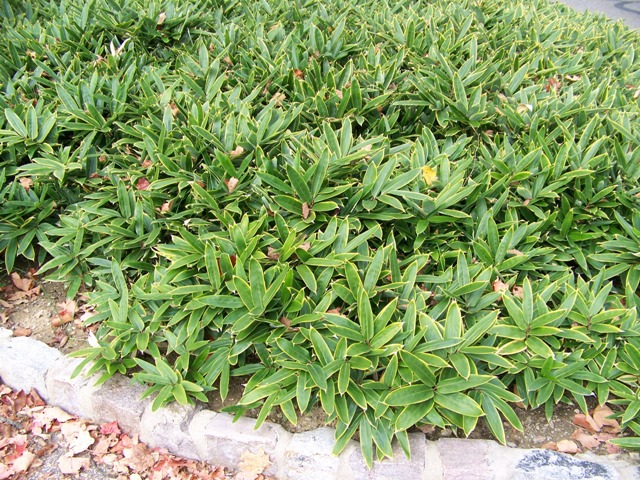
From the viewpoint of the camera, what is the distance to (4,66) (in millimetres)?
3635

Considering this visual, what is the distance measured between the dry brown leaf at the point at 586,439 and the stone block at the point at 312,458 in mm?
1023

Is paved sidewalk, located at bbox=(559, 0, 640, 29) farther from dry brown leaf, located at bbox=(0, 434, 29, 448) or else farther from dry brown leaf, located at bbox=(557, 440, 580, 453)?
dry brown leaf, located at bbox=(0, 434, 29, 448)

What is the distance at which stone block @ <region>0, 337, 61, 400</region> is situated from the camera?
267 centimetres

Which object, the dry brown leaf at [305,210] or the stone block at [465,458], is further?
the dry brown leaf at [305,210]

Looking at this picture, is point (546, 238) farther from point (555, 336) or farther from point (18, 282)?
point (18, 282)

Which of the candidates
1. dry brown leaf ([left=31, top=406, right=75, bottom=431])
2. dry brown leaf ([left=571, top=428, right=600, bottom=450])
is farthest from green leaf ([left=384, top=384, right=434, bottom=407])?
dry brown leaf ([left=31, top=406, right=75, bottom=431])

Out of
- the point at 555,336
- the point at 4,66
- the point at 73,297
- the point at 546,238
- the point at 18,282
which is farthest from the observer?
the point at 4,66

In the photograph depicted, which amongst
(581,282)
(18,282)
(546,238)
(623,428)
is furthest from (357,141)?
(18,282)

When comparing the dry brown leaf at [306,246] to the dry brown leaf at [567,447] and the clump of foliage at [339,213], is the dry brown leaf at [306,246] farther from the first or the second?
the dry brown leaf at [567,447]

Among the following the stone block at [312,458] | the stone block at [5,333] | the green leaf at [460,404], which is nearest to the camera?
the green leaf at [460,404]

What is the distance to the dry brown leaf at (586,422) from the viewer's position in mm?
2352

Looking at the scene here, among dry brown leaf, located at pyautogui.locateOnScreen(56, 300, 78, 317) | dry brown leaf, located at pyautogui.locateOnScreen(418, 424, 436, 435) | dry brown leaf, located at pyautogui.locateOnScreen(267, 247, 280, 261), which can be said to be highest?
dry brown leaf, located at pyautogui.locateOnScreen(267, 247, 280, 261)

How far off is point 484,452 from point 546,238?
1.13m

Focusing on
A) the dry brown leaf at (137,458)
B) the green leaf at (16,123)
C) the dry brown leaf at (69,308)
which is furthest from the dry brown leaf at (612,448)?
the green leaf at (16,123)
